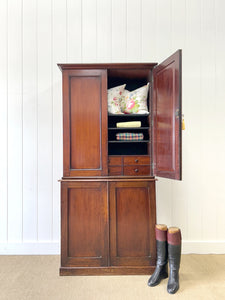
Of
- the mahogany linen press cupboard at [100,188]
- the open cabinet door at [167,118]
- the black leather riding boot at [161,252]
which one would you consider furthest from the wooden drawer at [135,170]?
the black leather riding boot at [161,252]

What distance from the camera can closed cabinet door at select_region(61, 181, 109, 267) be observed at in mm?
2451

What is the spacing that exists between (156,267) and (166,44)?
2.24m

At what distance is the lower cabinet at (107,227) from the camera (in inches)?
96.4

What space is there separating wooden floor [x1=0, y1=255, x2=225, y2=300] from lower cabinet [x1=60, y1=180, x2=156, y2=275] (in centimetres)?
11

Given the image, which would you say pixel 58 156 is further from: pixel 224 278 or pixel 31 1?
pixel 224 278

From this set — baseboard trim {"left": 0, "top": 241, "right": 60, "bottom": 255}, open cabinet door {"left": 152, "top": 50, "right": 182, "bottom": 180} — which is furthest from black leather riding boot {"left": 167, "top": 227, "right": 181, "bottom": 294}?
baseboard trim {"left": 0, "top": 241, "right": 60, "bottom": 255}

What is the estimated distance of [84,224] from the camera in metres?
2.47

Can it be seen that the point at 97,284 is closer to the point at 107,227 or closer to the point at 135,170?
the point at 107,227

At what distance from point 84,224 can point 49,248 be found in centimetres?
75

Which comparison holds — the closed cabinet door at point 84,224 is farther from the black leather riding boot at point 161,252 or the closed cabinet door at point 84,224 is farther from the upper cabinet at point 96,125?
the black leather riding boot at point 161,252

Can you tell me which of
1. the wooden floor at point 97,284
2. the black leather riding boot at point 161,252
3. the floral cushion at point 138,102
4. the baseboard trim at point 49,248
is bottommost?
the wooden floor at point 97,284

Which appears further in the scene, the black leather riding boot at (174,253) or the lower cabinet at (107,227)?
the lower cabinet at (107,227)

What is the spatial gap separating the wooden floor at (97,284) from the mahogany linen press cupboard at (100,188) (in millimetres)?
140

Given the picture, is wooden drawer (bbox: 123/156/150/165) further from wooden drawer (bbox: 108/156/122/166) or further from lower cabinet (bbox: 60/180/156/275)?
lower cabinet (bbox: 60/180/156/275)
